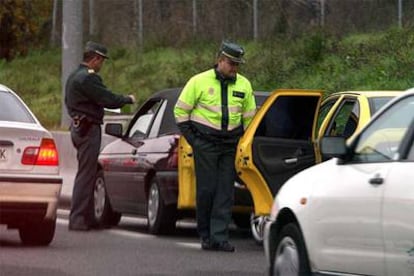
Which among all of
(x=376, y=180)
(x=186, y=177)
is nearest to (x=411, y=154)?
(x=376, y=180)

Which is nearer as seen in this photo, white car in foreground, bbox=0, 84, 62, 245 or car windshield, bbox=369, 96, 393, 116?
car windshield, bbox=369, 96, 393, 116

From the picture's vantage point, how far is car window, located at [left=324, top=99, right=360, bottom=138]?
43.8ft

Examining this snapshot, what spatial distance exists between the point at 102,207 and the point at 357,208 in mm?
8303

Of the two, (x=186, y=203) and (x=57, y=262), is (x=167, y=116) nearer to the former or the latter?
(x=186, y=203)

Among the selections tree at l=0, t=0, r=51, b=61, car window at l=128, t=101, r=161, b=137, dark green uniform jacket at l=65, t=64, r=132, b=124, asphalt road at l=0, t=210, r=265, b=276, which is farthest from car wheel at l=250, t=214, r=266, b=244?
tree at l=0, t=0, r=51, b=61

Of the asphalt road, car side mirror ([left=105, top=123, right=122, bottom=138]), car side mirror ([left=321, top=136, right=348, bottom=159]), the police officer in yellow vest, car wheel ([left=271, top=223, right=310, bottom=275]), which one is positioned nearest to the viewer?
car side mirror ([left=321, top=136, right=348, bottom=159])

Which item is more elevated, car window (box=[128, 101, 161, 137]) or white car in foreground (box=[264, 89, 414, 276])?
white car in foreground (box=[264, 89, 414, 276])

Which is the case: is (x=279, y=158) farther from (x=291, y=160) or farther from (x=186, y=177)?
(x=186, y=177)

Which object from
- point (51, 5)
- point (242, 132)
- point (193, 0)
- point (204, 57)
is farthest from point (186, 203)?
point (51, 5)

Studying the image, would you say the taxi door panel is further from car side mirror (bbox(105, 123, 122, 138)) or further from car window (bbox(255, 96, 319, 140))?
car side mirror (bbox(105, 123, 122, 138))

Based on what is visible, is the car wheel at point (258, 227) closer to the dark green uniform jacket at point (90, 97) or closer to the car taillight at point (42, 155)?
the car taillight at point (42, 155)

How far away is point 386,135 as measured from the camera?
914 centimetres

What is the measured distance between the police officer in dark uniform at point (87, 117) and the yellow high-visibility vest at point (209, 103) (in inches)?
80.2

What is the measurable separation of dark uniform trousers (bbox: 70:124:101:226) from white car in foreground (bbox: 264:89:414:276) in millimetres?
6031
